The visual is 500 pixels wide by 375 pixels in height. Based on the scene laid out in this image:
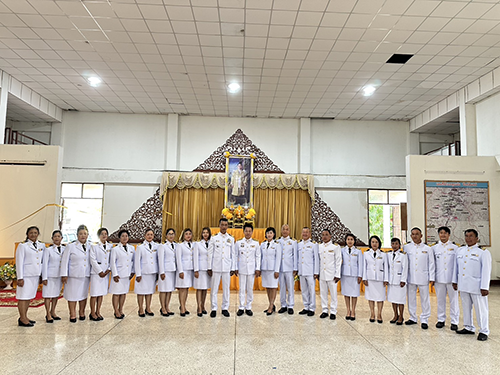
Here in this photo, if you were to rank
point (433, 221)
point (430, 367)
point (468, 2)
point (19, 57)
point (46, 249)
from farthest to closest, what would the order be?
point (433, 221) < point (19, 57) < point (468, 2) < point (46, 249) < point (430, 367)

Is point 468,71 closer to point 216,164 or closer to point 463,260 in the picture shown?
point 463,260

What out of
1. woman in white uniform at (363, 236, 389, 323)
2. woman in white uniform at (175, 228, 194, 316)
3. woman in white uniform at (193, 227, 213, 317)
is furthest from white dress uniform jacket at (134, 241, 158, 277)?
woman in white uniform at (363, 236, 389, 323)

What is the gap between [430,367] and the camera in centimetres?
371

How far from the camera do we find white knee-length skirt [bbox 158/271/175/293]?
579cm

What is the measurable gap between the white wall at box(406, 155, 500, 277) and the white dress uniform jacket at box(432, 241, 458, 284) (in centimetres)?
371

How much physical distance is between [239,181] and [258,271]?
5.49 meters

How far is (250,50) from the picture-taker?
7.40 metres

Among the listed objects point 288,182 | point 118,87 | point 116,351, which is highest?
point 118,87

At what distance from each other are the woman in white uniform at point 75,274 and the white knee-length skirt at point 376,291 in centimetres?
413

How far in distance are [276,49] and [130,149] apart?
6.18 metres

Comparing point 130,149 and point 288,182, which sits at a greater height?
point 130,149

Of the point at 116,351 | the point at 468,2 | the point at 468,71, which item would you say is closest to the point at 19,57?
the point at 116,351

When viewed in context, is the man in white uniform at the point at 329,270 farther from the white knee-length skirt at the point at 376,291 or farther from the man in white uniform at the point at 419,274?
the man in white uniform at the point at 419,274

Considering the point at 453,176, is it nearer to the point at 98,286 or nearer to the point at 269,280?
the point at 269,280
